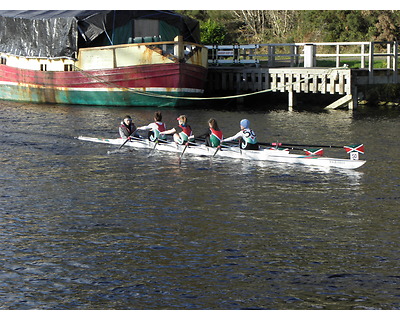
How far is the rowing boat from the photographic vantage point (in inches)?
893

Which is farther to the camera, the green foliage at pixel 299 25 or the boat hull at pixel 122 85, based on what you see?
the green foliage at pixel 299 25

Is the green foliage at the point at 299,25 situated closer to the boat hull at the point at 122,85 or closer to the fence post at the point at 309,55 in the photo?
the fence post at the point at 309,55

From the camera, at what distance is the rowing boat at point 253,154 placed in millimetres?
22689

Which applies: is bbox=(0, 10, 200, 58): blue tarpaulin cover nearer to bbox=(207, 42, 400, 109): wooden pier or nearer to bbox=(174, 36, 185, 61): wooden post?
bbox=(207, 42, 400, 109): wooden pier

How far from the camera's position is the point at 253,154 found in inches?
947

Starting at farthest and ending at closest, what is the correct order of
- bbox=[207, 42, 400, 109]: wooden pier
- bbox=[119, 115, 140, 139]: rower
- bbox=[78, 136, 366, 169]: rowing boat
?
bbox=[207, 42, 400, 109]: wooden pier, bbox=[119, 115, 140, 139]: rower, bbox=[78, 136, 366, 169]: rowing boat

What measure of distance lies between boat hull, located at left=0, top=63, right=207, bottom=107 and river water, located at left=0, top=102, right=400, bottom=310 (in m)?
12.4

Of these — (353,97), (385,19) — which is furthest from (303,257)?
(385,19)

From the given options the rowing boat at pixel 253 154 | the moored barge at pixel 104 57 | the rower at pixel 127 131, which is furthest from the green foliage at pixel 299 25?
the rowing boat at pixel 253 154

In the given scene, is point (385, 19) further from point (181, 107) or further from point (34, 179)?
point (34, 179)

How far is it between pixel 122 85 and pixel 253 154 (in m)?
17.5

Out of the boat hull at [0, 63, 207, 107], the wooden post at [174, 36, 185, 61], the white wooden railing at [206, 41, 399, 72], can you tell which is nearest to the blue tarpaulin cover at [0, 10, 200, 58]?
the boat hull at [0, 63, 207, 107]

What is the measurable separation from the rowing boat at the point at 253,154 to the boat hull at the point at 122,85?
975 cm

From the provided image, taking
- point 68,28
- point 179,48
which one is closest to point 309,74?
point 179,48
